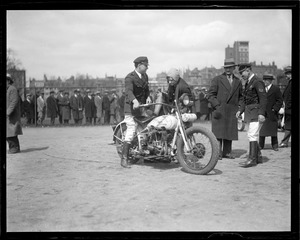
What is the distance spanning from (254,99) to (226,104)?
92 centimetres

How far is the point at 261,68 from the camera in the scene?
524cm

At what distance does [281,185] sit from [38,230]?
8.74 ft

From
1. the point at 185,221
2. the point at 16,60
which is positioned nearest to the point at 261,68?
the point at 185,221

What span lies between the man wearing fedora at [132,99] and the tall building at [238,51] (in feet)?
4.63

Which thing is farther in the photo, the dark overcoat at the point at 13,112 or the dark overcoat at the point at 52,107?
the dark overcoat at the point at 52,107

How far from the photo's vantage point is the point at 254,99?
6.30 metres

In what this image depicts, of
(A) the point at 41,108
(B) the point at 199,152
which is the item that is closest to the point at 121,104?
(B) the point at 199,152

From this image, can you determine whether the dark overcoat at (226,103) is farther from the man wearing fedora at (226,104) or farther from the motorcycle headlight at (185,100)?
the motorcycle headlight at (185,100)

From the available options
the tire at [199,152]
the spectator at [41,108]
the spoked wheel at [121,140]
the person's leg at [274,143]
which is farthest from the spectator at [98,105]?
the person's leg at [274,143]

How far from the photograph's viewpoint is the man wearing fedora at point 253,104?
239 inches

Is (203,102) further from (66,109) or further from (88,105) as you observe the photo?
(66,109)

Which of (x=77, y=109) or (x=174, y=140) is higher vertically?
(x=77, y=109)

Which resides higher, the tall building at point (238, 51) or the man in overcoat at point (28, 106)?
the tall building at point (238, 51)
